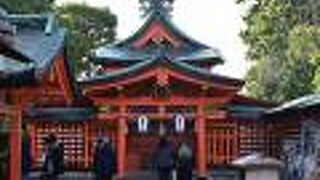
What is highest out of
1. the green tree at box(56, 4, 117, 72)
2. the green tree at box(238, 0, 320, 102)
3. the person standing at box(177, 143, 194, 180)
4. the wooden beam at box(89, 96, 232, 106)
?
the green tree at box(56, 4, 117, 72)

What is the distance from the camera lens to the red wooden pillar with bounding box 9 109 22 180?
20.5 m

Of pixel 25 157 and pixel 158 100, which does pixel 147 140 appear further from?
pixel 25 157

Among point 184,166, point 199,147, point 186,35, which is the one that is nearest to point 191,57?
point 186,35

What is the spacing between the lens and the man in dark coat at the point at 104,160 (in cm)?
3147

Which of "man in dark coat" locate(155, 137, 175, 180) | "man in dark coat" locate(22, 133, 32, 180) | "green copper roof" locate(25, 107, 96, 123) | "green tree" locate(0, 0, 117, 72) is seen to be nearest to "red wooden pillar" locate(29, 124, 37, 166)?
"green copper roof" locate(25, 107, 96, 123)

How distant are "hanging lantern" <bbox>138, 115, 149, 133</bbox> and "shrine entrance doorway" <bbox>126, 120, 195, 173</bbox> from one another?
1.20 feet

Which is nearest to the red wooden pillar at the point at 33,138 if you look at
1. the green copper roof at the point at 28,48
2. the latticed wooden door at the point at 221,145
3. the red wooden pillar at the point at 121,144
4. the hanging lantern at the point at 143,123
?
the red wooden pillar at the point at 121,144

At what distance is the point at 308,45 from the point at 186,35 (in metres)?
5.14

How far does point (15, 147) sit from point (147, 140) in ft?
57.8

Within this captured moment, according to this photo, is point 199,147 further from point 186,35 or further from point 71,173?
point 186,35

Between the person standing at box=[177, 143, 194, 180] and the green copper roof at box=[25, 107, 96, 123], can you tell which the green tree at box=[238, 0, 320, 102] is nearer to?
the green copper roof at box=[25, 107, 96, 123]

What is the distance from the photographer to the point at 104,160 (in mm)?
31453

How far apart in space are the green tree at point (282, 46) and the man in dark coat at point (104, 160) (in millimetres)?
11294

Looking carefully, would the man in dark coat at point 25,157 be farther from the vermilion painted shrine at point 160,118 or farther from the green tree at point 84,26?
the green tree at point 84,26
